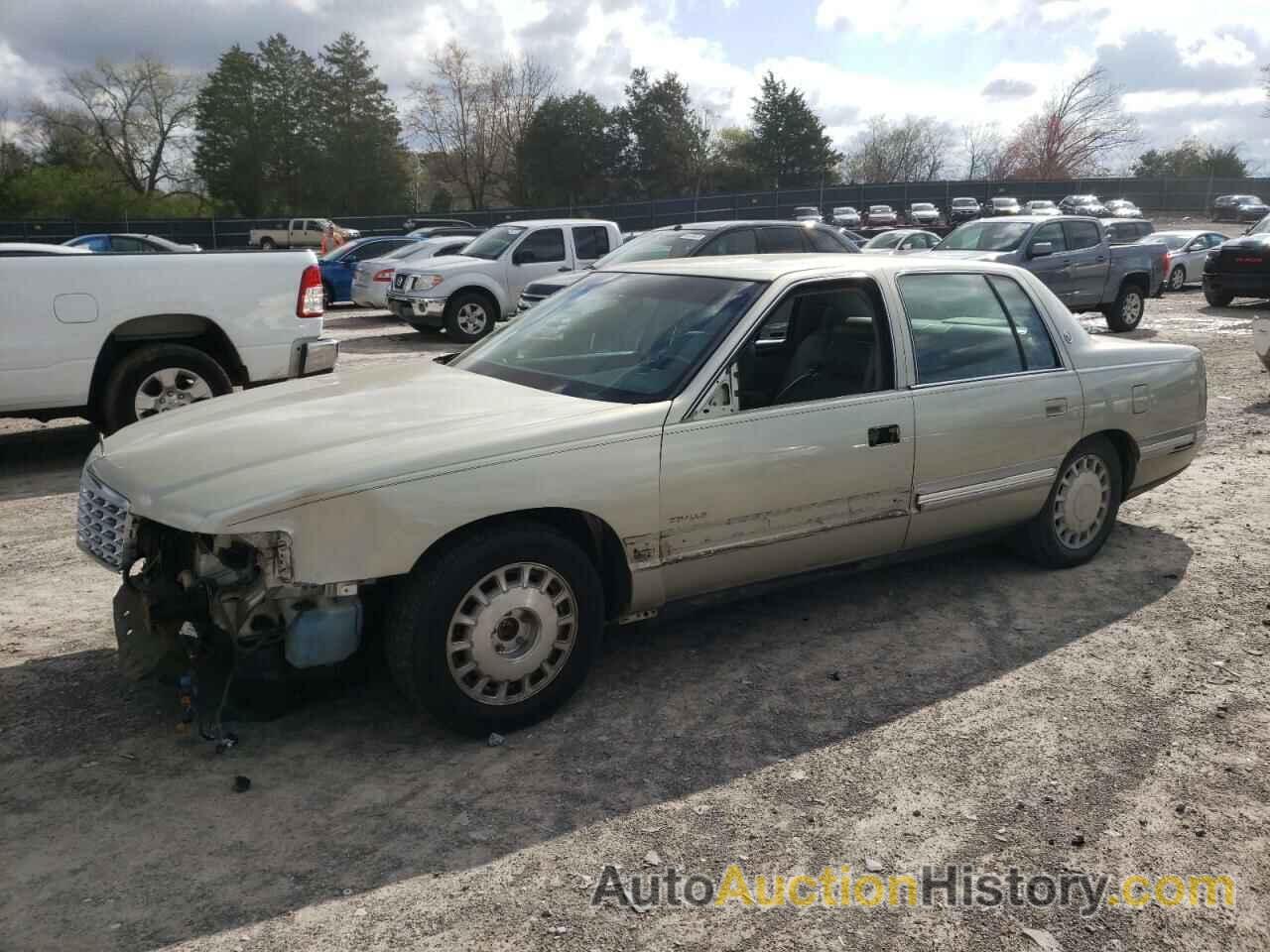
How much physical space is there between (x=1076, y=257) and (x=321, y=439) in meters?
14.1

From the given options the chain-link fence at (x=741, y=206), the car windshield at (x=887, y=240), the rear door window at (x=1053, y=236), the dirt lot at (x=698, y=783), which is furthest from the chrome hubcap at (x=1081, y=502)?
the chain-link fence at (x=741, y=206)

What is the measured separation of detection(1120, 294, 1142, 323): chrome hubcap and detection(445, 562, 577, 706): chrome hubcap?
48.5ft

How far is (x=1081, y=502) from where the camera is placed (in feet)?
17.5

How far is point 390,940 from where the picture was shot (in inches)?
105

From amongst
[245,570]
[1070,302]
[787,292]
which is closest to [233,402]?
[245,570]

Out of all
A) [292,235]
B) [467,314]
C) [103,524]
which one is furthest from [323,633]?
[292,235]

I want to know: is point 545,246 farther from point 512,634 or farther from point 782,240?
point 512,634

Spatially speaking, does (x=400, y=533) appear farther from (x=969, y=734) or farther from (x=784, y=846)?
(x=969, y=734)

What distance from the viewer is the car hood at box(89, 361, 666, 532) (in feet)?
10.9

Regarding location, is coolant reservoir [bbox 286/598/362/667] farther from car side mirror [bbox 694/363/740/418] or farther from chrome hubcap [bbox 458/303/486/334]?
chrome hubcap [bbox 458/303/486/334]

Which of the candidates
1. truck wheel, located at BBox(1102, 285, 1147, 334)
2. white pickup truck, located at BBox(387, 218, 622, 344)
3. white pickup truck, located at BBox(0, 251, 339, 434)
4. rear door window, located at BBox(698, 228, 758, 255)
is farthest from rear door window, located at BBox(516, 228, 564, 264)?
truck wheel, located at BBox(1102, 285, 1147, 334)

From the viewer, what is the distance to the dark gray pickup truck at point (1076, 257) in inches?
574

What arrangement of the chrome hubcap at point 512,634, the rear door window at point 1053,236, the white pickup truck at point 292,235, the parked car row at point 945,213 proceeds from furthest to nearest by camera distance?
the parked car row at point 945,213 < the white pickup truck at point 292,235 < the rear door window at point 1053,236 < the chrome hubcap at point 512,634

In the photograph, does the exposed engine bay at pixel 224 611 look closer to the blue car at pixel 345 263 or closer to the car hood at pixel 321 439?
the car hood at pixel 321 439
